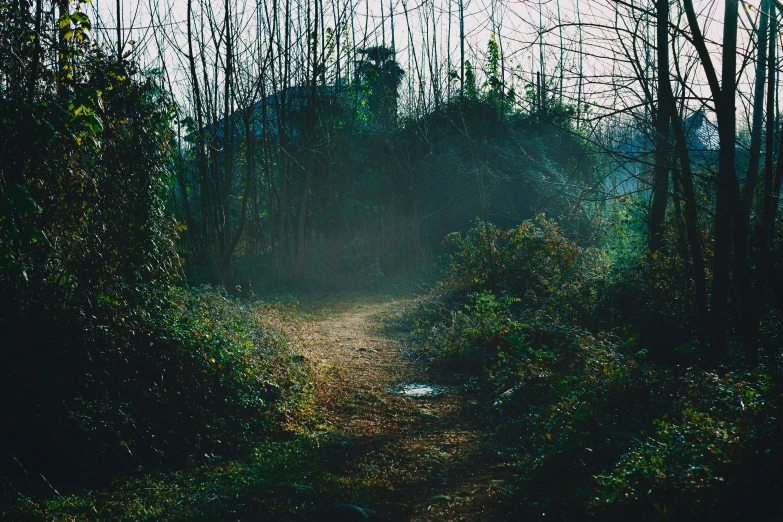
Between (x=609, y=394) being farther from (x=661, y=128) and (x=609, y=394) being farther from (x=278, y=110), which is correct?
(x=278, y=110)

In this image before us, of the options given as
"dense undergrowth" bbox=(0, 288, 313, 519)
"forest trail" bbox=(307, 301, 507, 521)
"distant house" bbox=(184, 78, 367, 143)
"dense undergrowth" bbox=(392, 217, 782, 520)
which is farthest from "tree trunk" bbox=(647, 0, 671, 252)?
"distant house" bbox=(184, 78, 367, 143)

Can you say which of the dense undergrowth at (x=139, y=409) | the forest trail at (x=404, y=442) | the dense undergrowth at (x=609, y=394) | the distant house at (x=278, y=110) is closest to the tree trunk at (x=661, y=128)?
the dense undergrowth at (x=609, y=394)

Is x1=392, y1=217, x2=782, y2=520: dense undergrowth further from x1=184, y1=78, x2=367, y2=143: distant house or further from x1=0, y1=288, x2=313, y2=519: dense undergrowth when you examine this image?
x1=184, y1=78, x2=367, y2=143: distant house

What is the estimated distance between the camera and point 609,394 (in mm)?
5070

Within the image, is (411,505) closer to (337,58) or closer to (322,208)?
(337,58)

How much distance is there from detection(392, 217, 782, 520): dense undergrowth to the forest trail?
0.98 feet

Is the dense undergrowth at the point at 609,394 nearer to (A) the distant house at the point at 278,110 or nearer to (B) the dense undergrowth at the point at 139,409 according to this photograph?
(B) the dense undergrowth at the point at 139,409

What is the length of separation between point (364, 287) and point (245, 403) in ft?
36.8

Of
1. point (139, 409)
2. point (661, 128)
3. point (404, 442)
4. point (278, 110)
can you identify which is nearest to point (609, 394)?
point (404, 442)

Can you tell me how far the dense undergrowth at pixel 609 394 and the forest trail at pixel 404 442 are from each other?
298mm

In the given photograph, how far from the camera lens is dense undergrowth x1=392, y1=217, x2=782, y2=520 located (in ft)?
10.7

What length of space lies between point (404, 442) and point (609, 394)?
1910mm

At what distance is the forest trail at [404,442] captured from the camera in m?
4.22

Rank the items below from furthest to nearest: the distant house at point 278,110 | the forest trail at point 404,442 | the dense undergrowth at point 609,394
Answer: the distant house at point 278,110
the forest trail at point 404,442
the dense undergrowth at point 609,394
